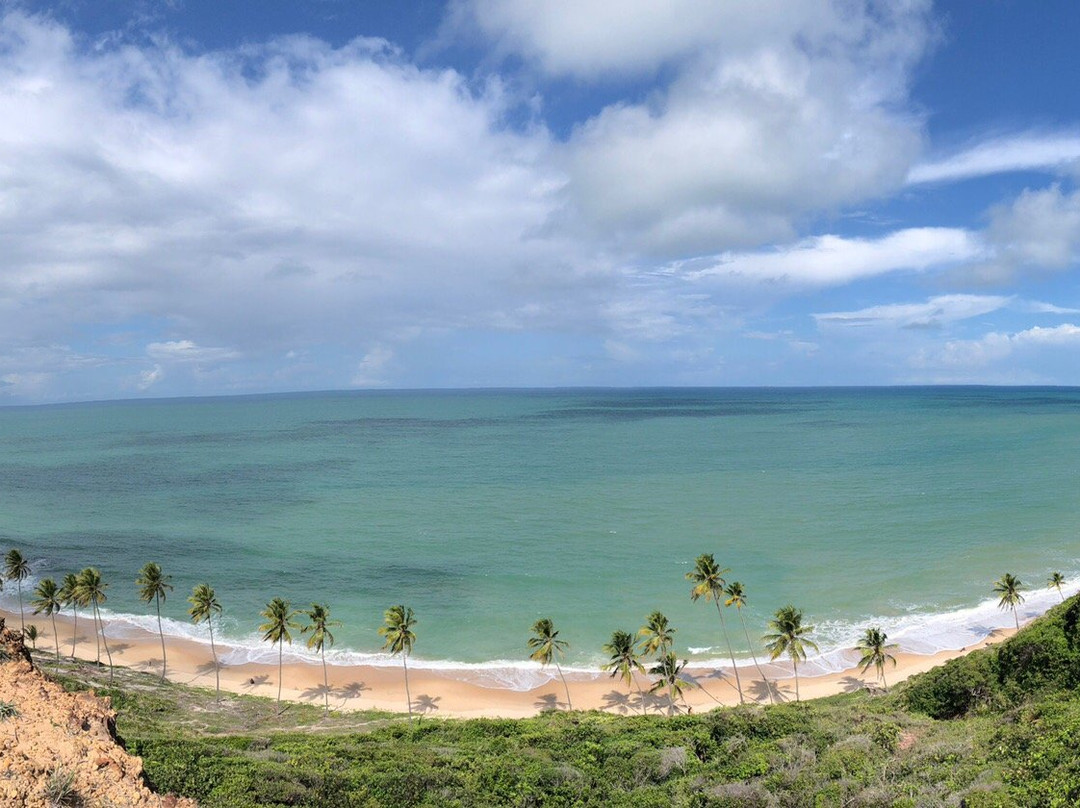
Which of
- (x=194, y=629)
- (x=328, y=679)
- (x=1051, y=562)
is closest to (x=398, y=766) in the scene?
(x=328, y=679)

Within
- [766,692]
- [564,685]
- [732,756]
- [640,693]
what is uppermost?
[732,756]

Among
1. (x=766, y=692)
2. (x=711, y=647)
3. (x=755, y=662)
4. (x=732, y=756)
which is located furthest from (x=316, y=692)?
(x=732, y=756)

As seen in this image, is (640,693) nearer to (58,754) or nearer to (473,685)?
(473,685)

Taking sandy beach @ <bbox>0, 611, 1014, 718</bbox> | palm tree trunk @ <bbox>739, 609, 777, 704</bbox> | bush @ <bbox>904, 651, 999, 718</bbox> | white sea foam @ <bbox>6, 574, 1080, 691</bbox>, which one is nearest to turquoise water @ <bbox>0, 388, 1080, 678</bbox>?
white sea foam @ <bbox>6, 574, 1080, 691</bbox>

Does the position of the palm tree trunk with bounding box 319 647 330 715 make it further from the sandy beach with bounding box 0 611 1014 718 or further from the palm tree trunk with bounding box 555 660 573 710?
the palm tree trunk with bounding box 555 660 573 710

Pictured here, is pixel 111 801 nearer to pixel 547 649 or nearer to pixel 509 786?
pixel 509 786

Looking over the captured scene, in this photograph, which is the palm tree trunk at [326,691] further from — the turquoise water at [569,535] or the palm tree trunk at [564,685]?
the palm tree trunk at [564,685]

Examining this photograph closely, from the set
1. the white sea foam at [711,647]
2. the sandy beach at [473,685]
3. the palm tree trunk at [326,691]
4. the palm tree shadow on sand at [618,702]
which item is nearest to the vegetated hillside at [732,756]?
the palm tree shadow on sand at [618,702]
